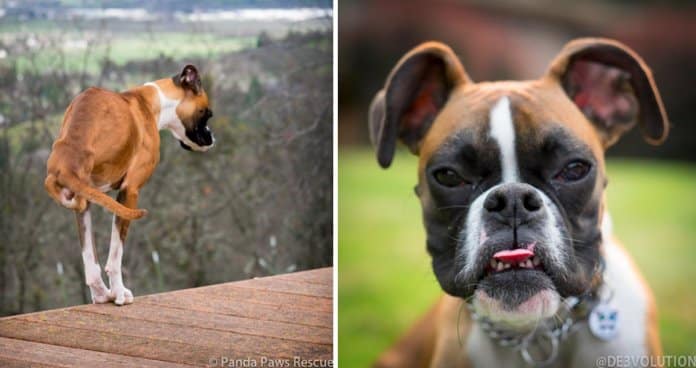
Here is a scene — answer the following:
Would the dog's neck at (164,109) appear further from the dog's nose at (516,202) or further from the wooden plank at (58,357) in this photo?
the dog's nose at (516,202)

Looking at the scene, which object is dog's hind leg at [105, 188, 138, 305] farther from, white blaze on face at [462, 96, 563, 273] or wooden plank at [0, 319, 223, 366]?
white blaze on face at [462, 96, 563, 273]

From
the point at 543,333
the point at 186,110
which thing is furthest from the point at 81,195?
the point at 543,333

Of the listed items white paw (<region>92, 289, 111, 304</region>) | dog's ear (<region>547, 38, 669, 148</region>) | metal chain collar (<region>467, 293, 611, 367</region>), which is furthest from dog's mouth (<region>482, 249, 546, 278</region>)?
white paw (<region>92, 289, 111, 304</region>)

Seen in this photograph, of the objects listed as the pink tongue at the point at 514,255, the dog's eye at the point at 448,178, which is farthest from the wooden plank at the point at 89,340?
the pink tongue at the point at 514,255

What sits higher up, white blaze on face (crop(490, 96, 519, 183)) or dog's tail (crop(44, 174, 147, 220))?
white blaze on face (crop(490, 96, 519, 183))

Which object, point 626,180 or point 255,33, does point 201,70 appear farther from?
point 626,180

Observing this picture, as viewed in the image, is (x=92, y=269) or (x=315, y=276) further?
(x=315, y=276)

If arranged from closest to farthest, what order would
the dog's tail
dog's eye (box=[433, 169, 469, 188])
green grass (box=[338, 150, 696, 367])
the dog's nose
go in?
the dog's nose → dog's eye (box=[433, 169, 469, 188]) → green grass (box=[338, 150, 696, 367]) → the dog's tail

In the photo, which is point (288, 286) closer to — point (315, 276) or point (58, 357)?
point (315, 276)
